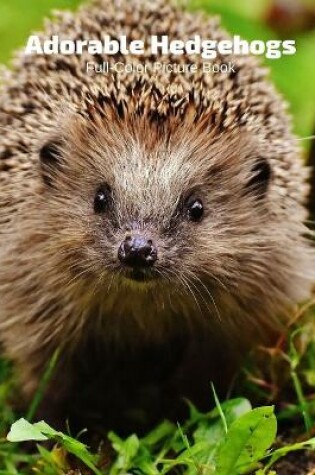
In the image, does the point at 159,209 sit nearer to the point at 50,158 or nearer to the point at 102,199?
the point at 102,199

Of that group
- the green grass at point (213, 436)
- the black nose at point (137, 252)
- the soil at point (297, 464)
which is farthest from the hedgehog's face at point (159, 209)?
the soil at point (297, 464)

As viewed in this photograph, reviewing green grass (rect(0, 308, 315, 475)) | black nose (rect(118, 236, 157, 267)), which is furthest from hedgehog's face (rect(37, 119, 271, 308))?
green grass (rect(0, 308, 315, 475))

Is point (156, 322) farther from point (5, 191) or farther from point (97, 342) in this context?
point (5, 191)

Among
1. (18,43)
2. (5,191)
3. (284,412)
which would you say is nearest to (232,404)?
(284,412)

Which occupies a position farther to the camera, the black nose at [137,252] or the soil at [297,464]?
the soil at [297,464]

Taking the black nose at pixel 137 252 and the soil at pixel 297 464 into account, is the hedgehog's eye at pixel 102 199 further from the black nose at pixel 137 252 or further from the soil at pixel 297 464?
the soil at pixel 297 464

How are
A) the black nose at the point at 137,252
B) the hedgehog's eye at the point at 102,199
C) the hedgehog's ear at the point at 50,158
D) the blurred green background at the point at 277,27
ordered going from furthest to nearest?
1. the blurred green background at the point at 277,27
2. the hedgehog's ear at the point at 50,158
3. the hedgehog's eye at the point at 102,199
4. the black nose at the point at 137,252
